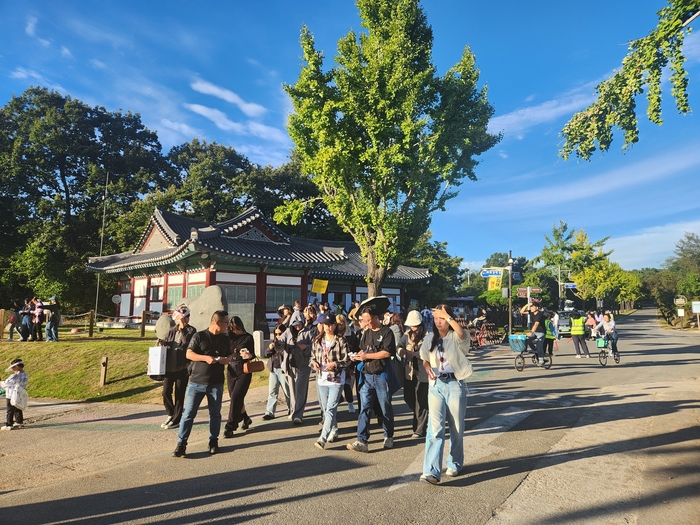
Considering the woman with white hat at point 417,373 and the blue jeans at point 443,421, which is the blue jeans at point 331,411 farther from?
the blue jeans at point 443,421

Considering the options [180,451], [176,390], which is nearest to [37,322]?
[176,390]

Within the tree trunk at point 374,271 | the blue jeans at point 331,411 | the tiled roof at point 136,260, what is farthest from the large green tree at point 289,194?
the blue jeans at point 331,411

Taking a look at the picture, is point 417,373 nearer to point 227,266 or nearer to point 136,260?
point 227,266

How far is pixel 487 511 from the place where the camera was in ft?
13.5

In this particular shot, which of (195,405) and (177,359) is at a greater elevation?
(177,359)

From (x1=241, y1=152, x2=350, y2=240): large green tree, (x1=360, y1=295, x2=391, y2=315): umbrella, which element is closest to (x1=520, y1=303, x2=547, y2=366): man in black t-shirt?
(x1=360, y1=295, x2=391, y2=315): umbrella

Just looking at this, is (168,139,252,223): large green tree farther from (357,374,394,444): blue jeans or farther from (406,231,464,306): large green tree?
(357,374,394,444): blue jeans

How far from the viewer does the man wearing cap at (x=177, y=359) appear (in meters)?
7.35

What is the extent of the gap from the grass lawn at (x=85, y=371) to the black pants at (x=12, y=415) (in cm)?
263

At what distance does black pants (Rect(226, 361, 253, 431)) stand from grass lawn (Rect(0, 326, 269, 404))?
4.61 metres

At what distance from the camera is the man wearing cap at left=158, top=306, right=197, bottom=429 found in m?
7.35

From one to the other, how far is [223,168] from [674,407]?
38.7 m

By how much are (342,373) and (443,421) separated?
6.58ft

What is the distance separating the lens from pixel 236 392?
7070 mm
